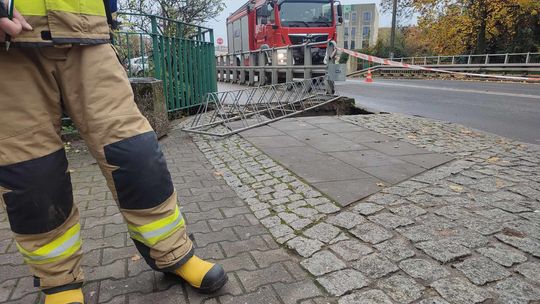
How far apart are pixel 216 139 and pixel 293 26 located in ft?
31.5

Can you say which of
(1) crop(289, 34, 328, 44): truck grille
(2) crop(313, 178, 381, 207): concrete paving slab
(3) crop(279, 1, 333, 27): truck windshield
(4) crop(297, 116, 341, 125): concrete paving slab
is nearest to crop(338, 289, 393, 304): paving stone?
(2) crop(313, 178, 381, 207): concrete paving slab

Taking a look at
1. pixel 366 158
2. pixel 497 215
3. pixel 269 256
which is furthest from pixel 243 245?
pixel 366 158

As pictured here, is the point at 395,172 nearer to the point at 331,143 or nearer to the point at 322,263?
the point at 331,143

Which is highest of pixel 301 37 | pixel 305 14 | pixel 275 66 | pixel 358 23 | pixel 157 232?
pixel 358 23

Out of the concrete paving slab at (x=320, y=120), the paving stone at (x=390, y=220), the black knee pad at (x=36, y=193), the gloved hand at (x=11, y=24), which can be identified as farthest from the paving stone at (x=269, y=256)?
the concrete paving slab at (x=320, y=120)

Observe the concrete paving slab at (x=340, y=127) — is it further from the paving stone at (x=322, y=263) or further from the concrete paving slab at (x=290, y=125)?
the paving stone at (x=322, y=263)

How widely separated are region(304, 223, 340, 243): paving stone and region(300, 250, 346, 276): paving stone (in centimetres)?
18

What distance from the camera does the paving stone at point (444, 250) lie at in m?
2.24

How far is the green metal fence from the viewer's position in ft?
20.0

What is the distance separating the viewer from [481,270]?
212 cm

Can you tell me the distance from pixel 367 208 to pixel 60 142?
6.75 ft

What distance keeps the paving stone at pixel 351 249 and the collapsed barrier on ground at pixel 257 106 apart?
3.32 m

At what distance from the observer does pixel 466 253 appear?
89.9 inches

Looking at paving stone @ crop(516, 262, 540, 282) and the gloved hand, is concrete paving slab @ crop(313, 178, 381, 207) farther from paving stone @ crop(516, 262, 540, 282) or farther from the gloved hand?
the gloved hand
